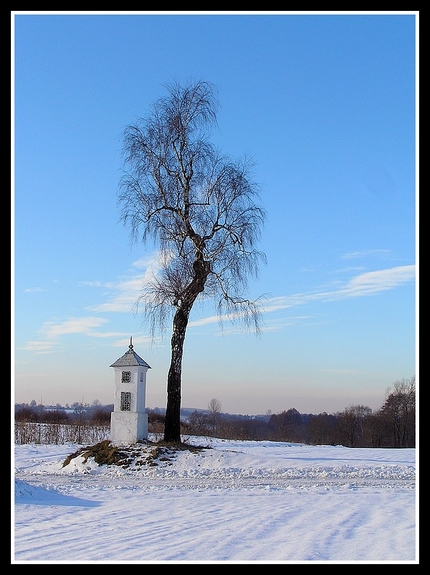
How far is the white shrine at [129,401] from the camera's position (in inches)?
680

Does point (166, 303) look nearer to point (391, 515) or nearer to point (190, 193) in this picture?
point (190, 193)

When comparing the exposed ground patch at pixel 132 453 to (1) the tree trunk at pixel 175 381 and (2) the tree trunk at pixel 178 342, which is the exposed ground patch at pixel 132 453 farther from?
(2) the tree trunk at pixel 178 342

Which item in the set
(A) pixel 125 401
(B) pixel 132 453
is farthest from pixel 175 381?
(B) pixel 132 453

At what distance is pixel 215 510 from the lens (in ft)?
30.4

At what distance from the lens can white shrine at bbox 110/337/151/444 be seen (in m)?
17.3

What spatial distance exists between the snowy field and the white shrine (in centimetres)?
96

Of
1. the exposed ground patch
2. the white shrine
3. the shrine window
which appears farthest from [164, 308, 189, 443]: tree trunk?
the shrine window

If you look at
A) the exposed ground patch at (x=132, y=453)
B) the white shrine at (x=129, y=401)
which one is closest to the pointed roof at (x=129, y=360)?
the white shrine at (x=129, y=401)

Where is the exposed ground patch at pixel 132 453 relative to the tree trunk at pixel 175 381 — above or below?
below

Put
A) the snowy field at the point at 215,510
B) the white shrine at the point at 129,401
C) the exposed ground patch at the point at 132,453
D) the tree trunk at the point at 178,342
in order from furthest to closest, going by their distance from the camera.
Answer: the tree trunk at the point at 178,342 → the white shrine at the point at 129,401 → the exposed ground patch at the point at 132,453 → the snowy field at the point at 215,510

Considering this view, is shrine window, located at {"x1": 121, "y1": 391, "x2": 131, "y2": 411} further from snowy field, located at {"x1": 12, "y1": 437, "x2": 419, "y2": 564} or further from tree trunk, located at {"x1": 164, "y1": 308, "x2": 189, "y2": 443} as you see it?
snowy field, located at {"x1": 12, "y1": 437, "x2": 419, "y2": 564}

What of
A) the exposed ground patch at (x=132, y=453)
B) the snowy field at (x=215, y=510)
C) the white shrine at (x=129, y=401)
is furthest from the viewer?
the white shrine at (x=129, y=401)

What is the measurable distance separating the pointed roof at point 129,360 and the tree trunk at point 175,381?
3.00 feet

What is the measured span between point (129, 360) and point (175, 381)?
4.98 ft
